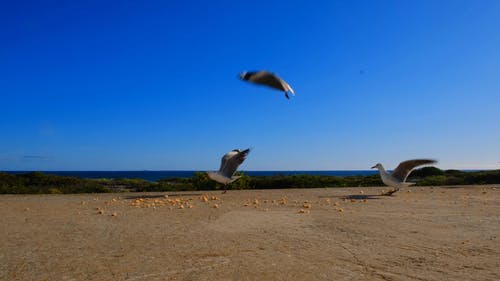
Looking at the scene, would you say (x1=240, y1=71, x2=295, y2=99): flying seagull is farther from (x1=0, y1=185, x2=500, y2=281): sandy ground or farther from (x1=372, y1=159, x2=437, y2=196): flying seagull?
(x1=372, y1=159, x2=437, y2=196): flying seagull

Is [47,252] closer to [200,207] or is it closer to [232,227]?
[232,227]

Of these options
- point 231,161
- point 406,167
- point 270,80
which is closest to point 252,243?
point 270,80

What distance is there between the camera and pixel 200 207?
13734mm

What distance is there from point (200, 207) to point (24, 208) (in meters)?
5.32

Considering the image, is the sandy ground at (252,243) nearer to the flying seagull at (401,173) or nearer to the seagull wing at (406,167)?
the seagull wing at (406,167)

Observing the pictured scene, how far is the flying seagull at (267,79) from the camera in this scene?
9.02m

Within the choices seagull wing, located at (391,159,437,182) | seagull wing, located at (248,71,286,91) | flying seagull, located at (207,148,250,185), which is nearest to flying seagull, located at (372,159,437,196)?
seagull wing, located at (391,159,437,182)

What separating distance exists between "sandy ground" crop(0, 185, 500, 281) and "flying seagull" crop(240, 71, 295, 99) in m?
2.84

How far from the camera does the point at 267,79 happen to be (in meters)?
9.20

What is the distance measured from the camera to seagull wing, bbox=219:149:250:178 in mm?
17609

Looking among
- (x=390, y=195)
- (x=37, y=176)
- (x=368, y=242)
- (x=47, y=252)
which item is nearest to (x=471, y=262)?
(x=368, y=242)

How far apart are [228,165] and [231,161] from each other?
0.77 ft

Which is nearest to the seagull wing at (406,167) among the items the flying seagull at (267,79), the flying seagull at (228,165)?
the flying seagull at (228,165)

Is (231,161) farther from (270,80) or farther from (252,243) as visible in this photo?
(252,243)
